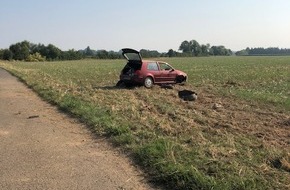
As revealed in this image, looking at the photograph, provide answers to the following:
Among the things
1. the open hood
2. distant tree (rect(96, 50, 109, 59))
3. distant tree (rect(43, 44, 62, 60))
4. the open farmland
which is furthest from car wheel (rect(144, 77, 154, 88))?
distant tree (rect(43, 44, 62, 60))

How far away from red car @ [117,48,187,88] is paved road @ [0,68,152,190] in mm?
9304

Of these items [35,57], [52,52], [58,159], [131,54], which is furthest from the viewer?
[52,52]

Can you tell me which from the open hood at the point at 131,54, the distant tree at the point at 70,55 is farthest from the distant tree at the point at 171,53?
the open hood at the point at 131,54

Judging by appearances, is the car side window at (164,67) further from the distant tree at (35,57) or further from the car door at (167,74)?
the distant tree at (35,57)

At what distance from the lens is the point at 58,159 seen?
6.70m

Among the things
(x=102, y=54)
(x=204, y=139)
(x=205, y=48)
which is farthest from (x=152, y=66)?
(x=205, y=48)

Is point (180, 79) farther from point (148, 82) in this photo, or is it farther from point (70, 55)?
A: point (70, 55)

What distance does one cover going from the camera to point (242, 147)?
24.1ft

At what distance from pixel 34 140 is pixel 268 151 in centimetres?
445

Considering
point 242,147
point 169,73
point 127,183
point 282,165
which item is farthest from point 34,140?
point 169,73

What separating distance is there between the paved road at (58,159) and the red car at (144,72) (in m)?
9.30

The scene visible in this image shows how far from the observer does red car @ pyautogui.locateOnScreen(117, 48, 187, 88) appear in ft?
64.6

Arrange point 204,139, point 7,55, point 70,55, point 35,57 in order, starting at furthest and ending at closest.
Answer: point 70,55, point 35,57, point 7,55, point 204,139

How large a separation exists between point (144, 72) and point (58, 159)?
43.6ft
